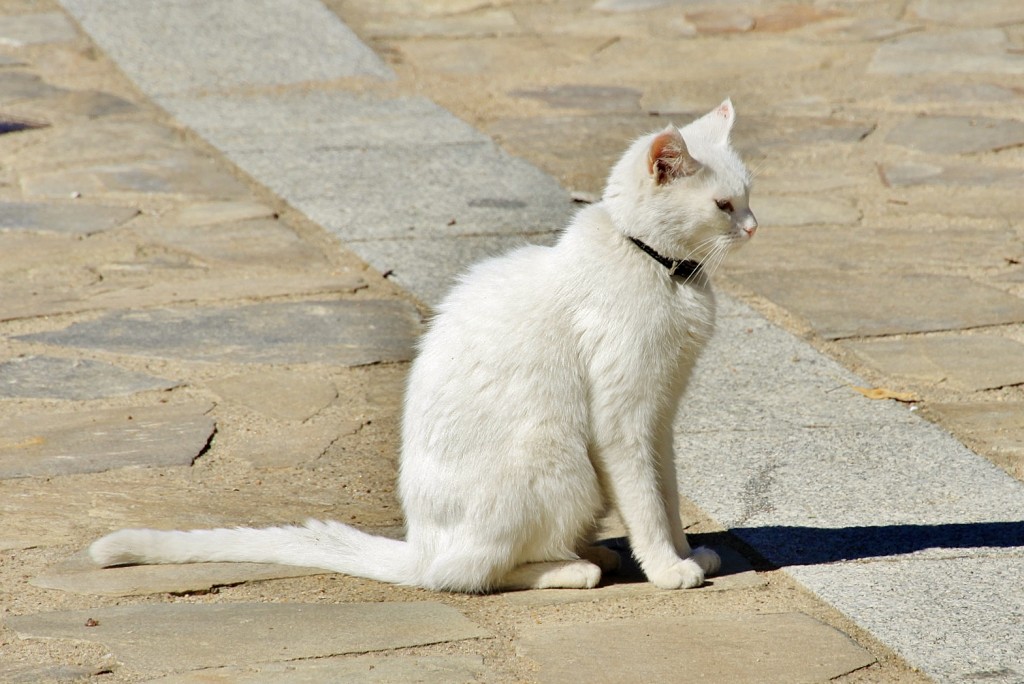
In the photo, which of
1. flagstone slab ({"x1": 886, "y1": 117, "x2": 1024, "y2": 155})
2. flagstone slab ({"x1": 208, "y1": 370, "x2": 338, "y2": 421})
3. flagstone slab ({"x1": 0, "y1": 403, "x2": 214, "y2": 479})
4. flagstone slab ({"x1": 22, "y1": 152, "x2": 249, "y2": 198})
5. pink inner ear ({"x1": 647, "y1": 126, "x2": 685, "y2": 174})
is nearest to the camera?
pink inner ear ({"x1": 647, "y1": 126, "x2": 685, "y2": 174})

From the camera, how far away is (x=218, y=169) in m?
6.25

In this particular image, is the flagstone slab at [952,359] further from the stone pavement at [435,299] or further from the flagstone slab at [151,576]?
the flagstone slab at [151,576]

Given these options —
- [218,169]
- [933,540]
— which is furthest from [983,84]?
[933,540]

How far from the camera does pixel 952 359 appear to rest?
4.27m

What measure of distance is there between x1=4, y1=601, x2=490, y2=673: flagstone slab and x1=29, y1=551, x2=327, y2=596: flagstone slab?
0.31 feet

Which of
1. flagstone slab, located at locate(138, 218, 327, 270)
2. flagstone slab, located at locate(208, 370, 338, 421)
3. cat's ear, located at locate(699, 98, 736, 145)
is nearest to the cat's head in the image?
cat's ear, located at locate(699, 98, 736, 145)

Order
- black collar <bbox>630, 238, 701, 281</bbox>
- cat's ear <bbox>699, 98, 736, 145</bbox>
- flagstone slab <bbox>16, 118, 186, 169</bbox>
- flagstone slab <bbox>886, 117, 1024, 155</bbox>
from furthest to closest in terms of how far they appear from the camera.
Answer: flagstone slab <bbox>886, 117, 1024, 155</bbox>, flagstone slab <bbox>16, 118, 186, 169</bbox>, cat's ear <bbox>699, 98, 736, 145</bbox>, black collar <bbox>630, 238, 701, 281</bbox>

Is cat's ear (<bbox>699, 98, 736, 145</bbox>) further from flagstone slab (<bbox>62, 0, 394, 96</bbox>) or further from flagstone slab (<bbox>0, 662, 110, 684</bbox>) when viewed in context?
flagstone slab (<bbox>62, 0, 394, 96</bbox>)

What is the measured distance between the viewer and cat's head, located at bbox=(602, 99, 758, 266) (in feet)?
9.63

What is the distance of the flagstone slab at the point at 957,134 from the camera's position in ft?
21.2

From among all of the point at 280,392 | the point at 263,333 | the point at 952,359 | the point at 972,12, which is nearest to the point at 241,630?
the point at 280,392

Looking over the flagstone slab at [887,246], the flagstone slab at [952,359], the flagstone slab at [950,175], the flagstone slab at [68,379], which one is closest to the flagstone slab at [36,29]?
the flagstone slab at [68,379]

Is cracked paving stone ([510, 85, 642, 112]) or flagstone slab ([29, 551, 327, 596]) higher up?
cracked paving stone ([510, 85, 642, 112])

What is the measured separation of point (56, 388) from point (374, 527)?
53.5 inches
